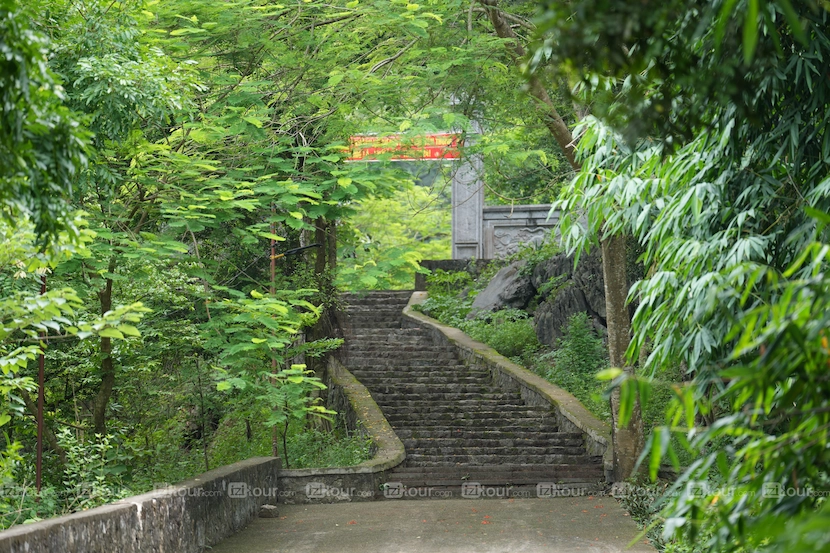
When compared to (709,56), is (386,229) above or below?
above

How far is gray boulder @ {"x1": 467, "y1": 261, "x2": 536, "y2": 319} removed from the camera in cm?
1900

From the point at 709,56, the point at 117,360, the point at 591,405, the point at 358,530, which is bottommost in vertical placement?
the point at 358,530

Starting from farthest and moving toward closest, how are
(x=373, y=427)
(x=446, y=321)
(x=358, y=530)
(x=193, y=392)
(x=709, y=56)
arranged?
(x=446, y=321), (x=373, y=427), (x=193, y=392), (x=358, y=530), (x=709, y=56)

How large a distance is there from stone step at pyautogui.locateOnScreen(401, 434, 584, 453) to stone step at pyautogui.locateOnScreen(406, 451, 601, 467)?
374 millimetres

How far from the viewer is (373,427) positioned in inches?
518

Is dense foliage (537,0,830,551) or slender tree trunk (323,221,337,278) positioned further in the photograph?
slender tree trunk (323,221,337,278)

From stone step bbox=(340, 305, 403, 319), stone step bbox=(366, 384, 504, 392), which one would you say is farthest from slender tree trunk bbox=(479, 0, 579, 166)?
stone step bbox=(340, 305, 403, 319)

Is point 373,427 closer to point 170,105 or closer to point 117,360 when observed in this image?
point 117,360

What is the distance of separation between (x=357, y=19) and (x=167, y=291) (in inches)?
147

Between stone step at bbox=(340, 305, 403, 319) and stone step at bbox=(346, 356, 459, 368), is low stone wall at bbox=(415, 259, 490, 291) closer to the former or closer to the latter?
stone step at bbox=(340, 305, 403, 319)

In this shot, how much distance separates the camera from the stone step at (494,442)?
511 inches

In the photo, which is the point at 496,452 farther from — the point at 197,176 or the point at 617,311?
the point at 197,176

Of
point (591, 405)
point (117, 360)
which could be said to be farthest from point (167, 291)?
point (591, 405)

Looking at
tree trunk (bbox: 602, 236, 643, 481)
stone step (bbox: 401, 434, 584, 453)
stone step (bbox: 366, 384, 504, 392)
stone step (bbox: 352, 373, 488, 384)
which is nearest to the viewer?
tree trunk (bbox: 602, 236, 643, 481)
